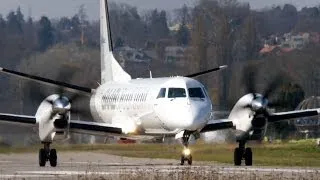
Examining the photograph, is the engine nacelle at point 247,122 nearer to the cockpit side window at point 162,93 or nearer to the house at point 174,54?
the cockpit side window at point 162,93

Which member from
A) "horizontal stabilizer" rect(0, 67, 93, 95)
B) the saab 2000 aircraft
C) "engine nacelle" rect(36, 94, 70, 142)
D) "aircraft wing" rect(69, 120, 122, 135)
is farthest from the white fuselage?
"engine nacelle" rect(36, 94, 70, 142)

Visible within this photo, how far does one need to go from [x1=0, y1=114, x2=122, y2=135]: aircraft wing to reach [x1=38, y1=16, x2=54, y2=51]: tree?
50185 millimetres

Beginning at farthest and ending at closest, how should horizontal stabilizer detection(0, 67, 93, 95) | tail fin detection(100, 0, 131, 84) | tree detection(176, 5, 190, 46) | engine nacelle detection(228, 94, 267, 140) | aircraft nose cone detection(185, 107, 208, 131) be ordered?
1. tree detection(176, 5, 190, 46)
2. tail fin detection(100, 0, 131, 84)
3. horizontal stabilizer detection(0, 67, 93, 95)
4. engine nacelle detection(228, 94, 267, 140)
5. aircraft nose cone detection(185, 107, 208, 131)

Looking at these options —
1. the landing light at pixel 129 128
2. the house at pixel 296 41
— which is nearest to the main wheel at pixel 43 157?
the landing light at pixel 129 128

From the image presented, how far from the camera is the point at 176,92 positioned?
36.1 m

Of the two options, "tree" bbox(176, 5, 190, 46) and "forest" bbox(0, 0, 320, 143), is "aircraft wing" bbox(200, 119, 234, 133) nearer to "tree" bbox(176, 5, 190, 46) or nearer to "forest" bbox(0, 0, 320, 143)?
"forest" bbox(0, 0, 320, 143)

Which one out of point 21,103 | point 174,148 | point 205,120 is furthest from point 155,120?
point 21,103

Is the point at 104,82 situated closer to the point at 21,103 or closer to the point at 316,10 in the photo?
the point at 21,103

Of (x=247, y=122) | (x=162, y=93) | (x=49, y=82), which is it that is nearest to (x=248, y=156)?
(x=247, y=122)

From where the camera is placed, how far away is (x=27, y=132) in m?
55.2

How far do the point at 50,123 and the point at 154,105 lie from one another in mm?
3639

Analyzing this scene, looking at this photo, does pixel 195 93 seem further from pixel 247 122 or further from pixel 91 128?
pixel 91 128

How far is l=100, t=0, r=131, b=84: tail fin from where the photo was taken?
43.1 meters

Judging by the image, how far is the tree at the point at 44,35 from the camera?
94275 millimetres
